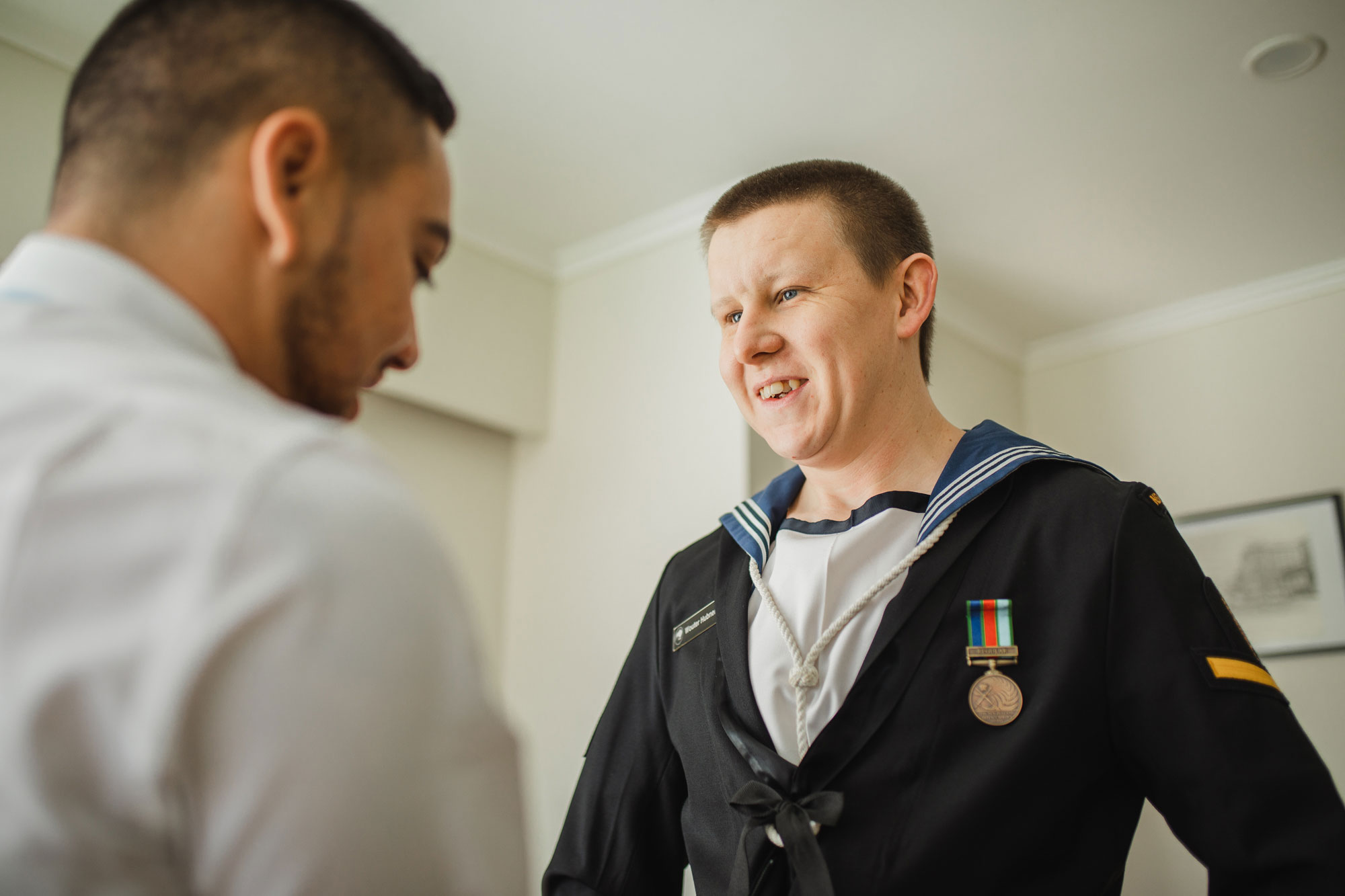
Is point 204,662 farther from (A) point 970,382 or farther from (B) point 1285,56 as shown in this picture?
(A) point 970,382

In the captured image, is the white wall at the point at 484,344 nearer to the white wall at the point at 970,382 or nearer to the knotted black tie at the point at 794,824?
the white wall at the point at 970,382

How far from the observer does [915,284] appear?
4.63ft

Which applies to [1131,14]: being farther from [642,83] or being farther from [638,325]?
[638,325]

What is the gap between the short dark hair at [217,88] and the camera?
577 millimetres

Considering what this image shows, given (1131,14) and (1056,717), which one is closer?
(1056,717)

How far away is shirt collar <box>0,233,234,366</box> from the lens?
497 millimetres

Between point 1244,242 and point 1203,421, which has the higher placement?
point 1244,242

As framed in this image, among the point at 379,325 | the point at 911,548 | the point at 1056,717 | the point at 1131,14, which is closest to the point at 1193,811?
the point at 1056,717

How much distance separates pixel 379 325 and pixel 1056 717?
0.78m

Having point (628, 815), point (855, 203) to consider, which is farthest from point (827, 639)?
point (855, 203)

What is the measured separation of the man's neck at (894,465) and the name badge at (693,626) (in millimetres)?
186

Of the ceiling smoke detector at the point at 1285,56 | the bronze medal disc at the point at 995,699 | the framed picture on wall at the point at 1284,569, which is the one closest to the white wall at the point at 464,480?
the framed picture on wall at the point at 1284,569

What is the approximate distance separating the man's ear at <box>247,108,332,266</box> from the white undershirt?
778 mm

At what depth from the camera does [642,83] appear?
2.69 m
